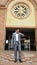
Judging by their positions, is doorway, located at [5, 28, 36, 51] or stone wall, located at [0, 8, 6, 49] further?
doorway, located at [5, 28, 36, 51]

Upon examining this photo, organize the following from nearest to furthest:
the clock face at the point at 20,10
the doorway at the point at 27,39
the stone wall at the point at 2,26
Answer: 1. the stone wall at the point at 2,26
2. the clock face at the point at 20,10
3. the doorway at the point at 27,39

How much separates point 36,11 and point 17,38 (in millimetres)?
9643

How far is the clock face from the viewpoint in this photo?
17.2m

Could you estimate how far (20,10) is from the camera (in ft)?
57.0

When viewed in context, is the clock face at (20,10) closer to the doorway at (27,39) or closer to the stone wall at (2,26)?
the stone wall at (2,26)

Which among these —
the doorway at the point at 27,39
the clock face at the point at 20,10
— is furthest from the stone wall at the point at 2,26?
the doorway at the point at 27,39

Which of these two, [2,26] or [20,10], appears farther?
[20,10]

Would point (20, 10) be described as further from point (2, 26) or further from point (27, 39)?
point (27, 39)

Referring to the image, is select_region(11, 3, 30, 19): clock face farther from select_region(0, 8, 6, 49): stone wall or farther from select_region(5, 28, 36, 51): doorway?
select_region(5, 28, 36, 51): doorway

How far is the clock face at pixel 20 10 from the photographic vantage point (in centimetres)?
1719

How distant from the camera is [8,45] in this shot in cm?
1869

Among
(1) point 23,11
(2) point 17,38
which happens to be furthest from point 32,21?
(2) point 17,38

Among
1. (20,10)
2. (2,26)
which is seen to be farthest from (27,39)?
(2,26)

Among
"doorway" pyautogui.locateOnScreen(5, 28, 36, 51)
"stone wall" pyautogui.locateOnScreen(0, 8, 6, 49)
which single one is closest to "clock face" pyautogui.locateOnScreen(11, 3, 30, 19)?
"stone wall" pyautogui.locateOnScreen(0, 8, 6, 49)
